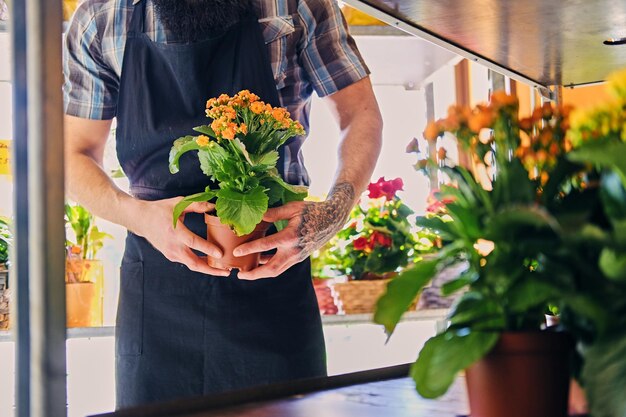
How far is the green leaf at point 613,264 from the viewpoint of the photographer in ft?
2.41

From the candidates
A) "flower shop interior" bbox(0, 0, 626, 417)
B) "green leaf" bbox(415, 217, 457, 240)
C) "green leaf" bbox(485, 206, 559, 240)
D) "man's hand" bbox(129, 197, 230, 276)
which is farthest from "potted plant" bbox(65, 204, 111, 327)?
"green leaf" bbox(485, 206, 559, 240)

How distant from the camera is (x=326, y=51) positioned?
2.07 metres

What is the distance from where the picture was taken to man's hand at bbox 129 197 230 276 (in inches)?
67.0

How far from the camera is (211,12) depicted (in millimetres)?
1991

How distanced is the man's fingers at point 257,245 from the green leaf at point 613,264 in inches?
39.9

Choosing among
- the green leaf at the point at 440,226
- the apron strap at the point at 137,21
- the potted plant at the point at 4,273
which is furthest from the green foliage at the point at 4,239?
the green leaf at the point at 440,226

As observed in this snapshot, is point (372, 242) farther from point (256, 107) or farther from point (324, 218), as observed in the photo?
point (256, 107)

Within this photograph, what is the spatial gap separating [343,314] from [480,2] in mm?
1822

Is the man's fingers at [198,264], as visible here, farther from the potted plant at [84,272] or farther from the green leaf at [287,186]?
the potted plant at [84,272]

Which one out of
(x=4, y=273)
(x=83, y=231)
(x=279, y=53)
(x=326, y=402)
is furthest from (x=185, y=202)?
(x=83, y=231)

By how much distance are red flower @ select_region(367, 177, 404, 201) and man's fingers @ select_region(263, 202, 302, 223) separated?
6.39 ft

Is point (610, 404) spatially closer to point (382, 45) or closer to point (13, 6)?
point (13, 6)

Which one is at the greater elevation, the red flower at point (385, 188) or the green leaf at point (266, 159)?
the green leaf at point (266, 159)

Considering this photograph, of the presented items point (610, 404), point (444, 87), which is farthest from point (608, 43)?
point (444, 87)
